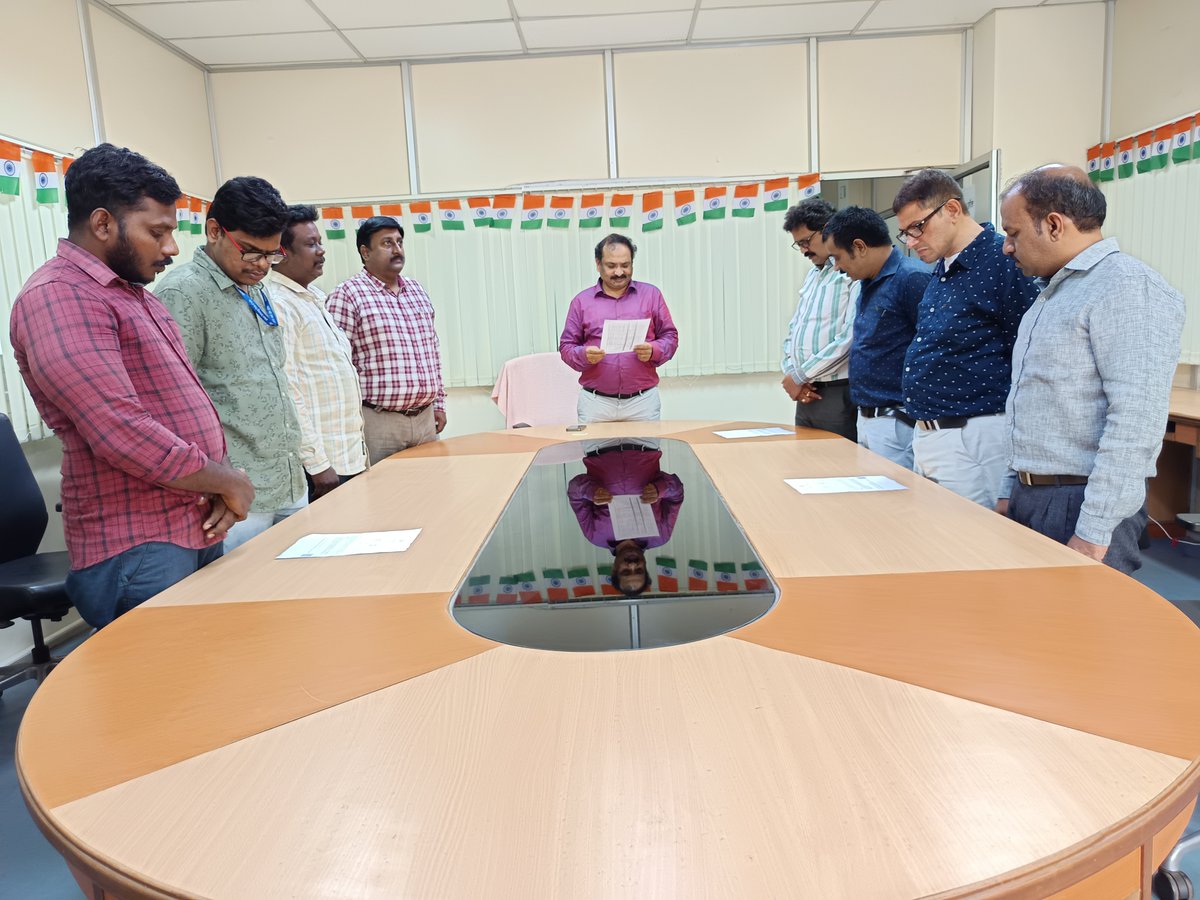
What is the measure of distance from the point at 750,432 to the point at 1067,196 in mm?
1556

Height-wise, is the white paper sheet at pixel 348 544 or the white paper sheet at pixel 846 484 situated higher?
the white paper sheet at pixel 348 544

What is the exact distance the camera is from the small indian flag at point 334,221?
184 inches

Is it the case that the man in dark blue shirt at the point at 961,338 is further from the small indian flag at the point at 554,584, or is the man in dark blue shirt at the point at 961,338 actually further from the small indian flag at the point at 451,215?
the small indian flag at the point at 451,215

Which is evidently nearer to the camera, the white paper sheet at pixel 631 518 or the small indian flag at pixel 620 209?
the white paper sheet at pixel 631 518

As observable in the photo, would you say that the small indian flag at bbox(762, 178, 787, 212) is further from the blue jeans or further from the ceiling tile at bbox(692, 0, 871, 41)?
the blue jeans

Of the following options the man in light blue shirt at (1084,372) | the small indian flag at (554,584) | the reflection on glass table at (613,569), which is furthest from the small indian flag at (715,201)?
the small indian flag at (554,584)

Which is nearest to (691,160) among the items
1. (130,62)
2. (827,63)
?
(827,63)

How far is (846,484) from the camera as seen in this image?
6.88ft

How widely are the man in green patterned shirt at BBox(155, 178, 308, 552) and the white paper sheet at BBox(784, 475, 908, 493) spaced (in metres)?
1.41

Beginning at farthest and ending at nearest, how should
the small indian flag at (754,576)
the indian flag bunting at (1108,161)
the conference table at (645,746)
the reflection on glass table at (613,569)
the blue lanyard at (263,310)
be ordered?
1. the indian flag bunting at (1108,161)
2. the blue lanyard at (263,310)
3. the small indian flag at (754,576)
4. the reflection on glass table at (613,569)
5. the conference table at (645,746)

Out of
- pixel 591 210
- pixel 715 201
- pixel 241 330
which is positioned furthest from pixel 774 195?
pixel 241 330

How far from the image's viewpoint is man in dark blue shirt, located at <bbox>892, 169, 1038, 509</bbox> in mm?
2188

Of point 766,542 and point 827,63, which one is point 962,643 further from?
point 827,63

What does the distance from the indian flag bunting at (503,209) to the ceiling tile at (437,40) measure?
80cm
